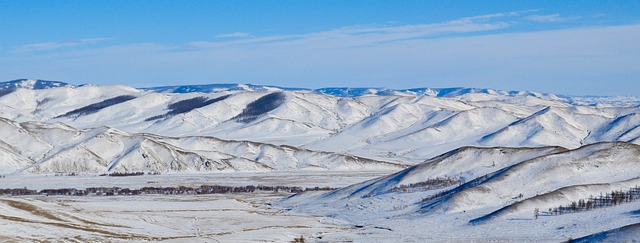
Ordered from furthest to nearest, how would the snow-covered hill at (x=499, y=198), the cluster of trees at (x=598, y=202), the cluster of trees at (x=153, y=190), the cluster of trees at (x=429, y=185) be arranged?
the cluster of trees at (x=153, y=190), the cluster of trees at (x=429, y=185), the cluster of trees at (x=598, y=202), the snow-covered hill at (x=499, y=198)

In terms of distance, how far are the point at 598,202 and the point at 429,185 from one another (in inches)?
752

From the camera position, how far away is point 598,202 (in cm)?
5872

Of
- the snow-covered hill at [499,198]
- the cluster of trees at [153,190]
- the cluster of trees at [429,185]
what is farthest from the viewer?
the cluster of trees at [153,190]

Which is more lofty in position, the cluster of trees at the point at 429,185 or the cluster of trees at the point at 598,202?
the cluster of trees at the point at 429,185

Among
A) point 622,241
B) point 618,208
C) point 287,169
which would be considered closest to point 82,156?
point 287,169

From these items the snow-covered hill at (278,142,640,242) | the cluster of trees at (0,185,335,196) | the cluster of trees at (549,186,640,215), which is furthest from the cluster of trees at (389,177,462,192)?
the cluster of trees at (0,185,335,196)

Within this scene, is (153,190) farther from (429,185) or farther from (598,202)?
(598,202)

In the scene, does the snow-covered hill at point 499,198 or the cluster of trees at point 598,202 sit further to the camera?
the cluster of trees at point 598,202

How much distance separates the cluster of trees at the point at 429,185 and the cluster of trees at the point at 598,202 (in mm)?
16198

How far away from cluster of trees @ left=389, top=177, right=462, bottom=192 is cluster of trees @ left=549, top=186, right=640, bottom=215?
16.2 metres

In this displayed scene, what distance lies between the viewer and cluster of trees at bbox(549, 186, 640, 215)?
188 feet

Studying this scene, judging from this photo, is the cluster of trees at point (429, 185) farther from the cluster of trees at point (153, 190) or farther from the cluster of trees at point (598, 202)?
the cluster of trees at point (153, 190)

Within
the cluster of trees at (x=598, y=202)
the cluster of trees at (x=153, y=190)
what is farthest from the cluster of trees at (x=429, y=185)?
the cluster of trees at (x=153, y=190)

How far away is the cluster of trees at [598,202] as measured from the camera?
57.4 m
